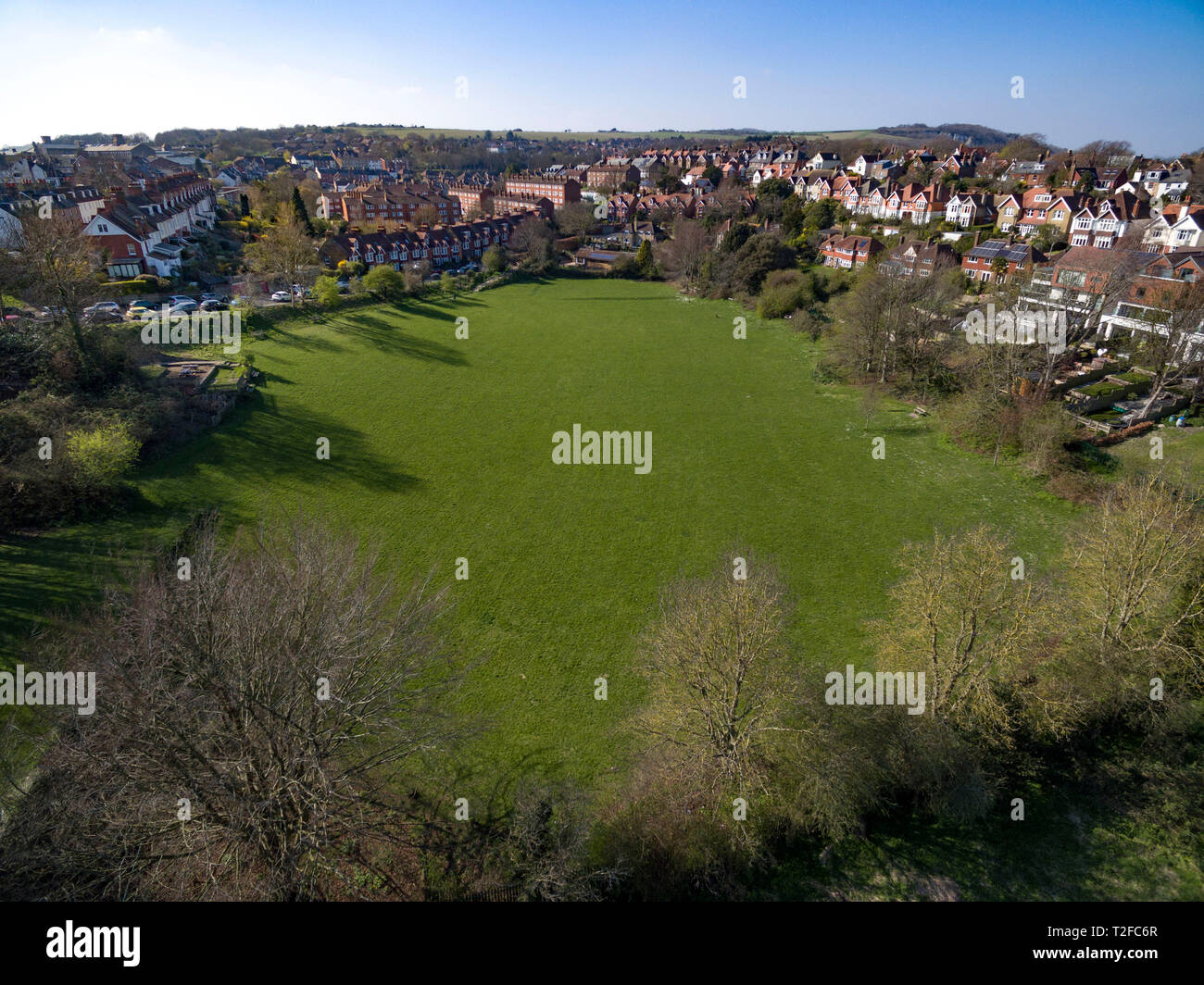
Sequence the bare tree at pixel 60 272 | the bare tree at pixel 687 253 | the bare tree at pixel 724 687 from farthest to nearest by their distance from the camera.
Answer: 1. the bare tree at pixel 687 253
2. the bare tree at pixel 60 272
3. the bare tree at pixel 724 687

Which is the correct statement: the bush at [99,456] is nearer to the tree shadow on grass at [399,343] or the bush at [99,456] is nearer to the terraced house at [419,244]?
the tree shadow on grass at [399,343]

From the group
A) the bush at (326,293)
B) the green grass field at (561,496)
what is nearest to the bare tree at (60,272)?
the green grass field at (561,496)

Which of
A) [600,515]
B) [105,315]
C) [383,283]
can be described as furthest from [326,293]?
[600,515]

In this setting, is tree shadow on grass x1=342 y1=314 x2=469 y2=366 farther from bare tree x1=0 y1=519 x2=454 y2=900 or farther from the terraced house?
bare tree x1=0 y1=519 x2=454 y2=900

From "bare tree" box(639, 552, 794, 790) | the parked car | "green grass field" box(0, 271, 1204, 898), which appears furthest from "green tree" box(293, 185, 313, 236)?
"bare tree" box(639, 552, 794, 790)

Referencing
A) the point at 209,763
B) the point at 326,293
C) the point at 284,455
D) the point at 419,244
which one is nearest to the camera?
the point at 209,763

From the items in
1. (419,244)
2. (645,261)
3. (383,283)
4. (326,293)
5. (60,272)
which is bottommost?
(60,272)

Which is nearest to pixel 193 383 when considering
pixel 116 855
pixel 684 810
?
pixel 116 855

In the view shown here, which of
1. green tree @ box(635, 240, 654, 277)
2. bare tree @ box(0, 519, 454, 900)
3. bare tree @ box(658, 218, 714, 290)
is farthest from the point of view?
green tree @ box(635, 240, 654, 277)

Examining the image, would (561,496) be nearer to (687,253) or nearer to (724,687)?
(724,687)

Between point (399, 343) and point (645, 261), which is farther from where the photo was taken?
point (645, 261)

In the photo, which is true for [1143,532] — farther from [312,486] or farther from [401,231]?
[401,231]
